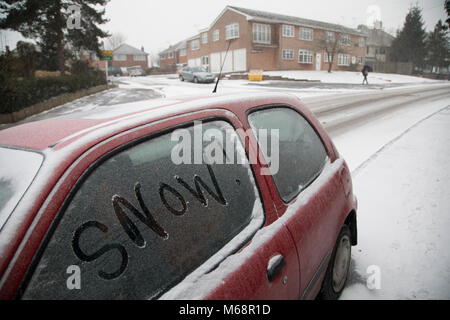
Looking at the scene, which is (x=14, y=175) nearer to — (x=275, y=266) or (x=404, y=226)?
(x=275, y=266)

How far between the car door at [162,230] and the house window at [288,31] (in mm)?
48628

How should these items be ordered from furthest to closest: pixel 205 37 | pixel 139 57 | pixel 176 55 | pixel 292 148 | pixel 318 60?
pixel 139 57 → pixel 176 55 → pixel 205 37 → pixel 318 60 → pixel 292 148

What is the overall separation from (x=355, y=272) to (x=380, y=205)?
5.32 feet

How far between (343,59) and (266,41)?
61.4ft

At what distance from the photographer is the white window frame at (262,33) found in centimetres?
4328

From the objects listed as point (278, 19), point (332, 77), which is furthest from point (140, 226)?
point (278, 19)

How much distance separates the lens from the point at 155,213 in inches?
47.3

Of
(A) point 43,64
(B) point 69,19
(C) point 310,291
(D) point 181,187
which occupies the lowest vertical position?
(C) point 310,291

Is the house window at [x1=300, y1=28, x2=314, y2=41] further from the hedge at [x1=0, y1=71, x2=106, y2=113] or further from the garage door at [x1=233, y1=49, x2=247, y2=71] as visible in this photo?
A: the hedge at [x1=0, y1=71, x2=106, y2=113]

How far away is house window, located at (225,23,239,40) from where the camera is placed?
146 ft

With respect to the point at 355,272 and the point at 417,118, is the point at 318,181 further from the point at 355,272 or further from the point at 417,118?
the point at 417,118

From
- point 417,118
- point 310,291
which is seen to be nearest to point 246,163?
point 310,291

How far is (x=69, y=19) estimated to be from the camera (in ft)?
72.7
